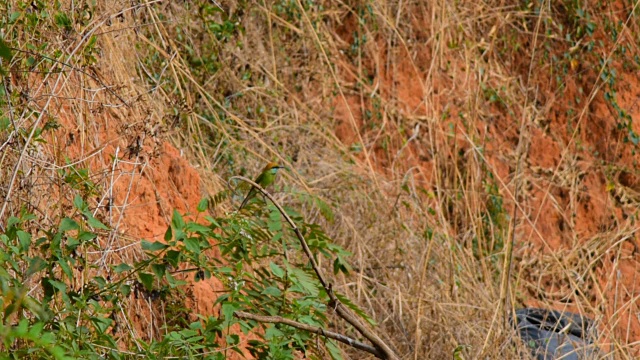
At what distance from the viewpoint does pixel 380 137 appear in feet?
21.6

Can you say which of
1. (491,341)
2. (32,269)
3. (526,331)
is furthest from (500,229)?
(32,269)

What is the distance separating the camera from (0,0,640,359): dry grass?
3.80 meters

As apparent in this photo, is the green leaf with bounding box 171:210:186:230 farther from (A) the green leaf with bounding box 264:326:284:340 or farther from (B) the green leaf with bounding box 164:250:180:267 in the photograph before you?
(A) the green leaf with bounding box 264:326:284:340

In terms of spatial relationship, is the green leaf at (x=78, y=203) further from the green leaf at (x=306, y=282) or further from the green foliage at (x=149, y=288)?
the green leaf at (x=306, y=282)

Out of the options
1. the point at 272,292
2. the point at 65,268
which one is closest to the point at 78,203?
the point at 65,268

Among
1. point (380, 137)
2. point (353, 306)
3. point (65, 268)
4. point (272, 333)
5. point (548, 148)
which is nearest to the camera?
point (65, 268)

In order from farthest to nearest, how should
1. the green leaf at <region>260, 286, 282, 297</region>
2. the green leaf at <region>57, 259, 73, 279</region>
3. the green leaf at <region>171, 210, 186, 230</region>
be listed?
the green leaf at <region>260, 286, 282, 297</region> < the green leaf at <region>171, 210, 186, 230</region> < the green leaf at <region>57, 259, 73, 279</region>

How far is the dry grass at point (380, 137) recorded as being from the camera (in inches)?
150

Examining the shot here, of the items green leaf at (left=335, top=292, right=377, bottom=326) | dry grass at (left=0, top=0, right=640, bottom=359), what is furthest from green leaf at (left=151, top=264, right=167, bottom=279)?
green leaf at (left=335, top=292, right=377, bottom=326)

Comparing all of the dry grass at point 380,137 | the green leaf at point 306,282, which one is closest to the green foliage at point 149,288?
the green leaf at point 306,282

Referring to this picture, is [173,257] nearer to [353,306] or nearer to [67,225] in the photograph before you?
[67,225]

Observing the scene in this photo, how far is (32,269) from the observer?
2.47m

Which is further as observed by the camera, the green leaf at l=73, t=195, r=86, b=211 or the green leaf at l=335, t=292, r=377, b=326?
the green leaf at l=335, t=292, r=377, b=326

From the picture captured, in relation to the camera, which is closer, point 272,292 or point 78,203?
point 78,203
